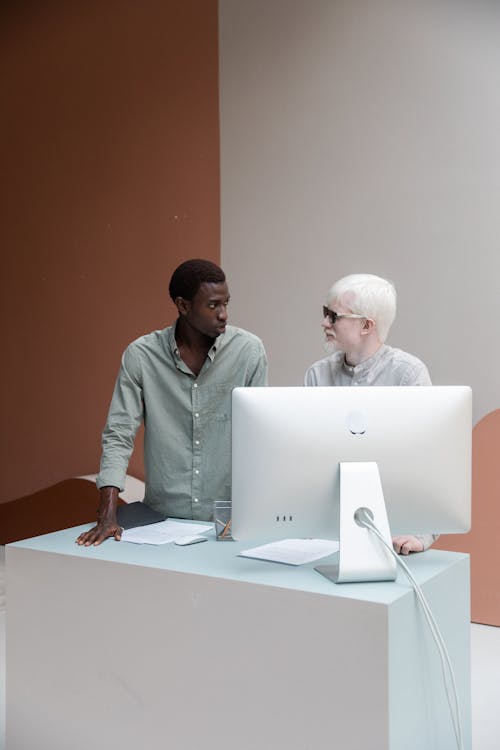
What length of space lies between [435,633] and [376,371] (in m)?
0.97

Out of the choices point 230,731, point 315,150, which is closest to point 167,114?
point 315,150

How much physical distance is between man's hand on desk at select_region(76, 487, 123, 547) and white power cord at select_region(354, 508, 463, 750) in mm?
689

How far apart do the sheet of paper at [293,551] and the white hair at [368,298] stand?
0.70 metres

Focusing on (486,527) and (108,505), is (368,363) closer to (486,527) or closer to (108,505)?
(108,505)

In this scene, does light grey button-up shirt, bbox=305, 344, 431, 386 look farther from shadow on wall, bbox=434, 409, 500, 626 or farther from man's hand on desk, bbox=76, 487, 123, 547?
shadow on wall, bbox=434, 409, 500, 626

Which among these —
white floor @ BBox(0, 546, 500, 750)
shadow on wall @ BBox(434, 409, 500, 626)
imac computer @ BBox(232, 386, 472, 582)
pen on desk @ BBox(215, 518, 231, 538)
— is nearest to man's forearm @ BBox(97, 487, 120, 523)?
pen on desk @ BBox(215, 518, 231, 538)

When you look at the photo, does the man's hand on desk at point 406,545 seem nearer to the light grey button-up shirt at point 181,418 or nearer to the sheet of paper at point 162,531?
the sheet of paper at point 162,531

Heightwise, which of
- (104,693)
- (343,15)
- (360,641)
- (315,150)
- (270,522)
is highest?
(343,15)

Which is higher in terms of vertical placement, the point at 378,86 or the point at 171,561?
the point at 378,86

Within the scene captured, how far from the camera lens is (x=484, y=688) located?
281 centimetres

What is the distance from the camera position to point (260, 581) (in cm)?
170

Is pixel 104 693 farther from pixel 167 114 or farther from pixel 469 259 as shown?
pixel 167 114

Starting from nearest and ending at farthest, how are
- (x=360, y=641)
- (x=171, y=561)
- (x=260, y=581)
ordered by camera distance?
(x=360, y=641) → (x=260, y=581) → (x=171, y=561)

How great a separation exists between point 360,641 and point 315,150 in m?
2.84
